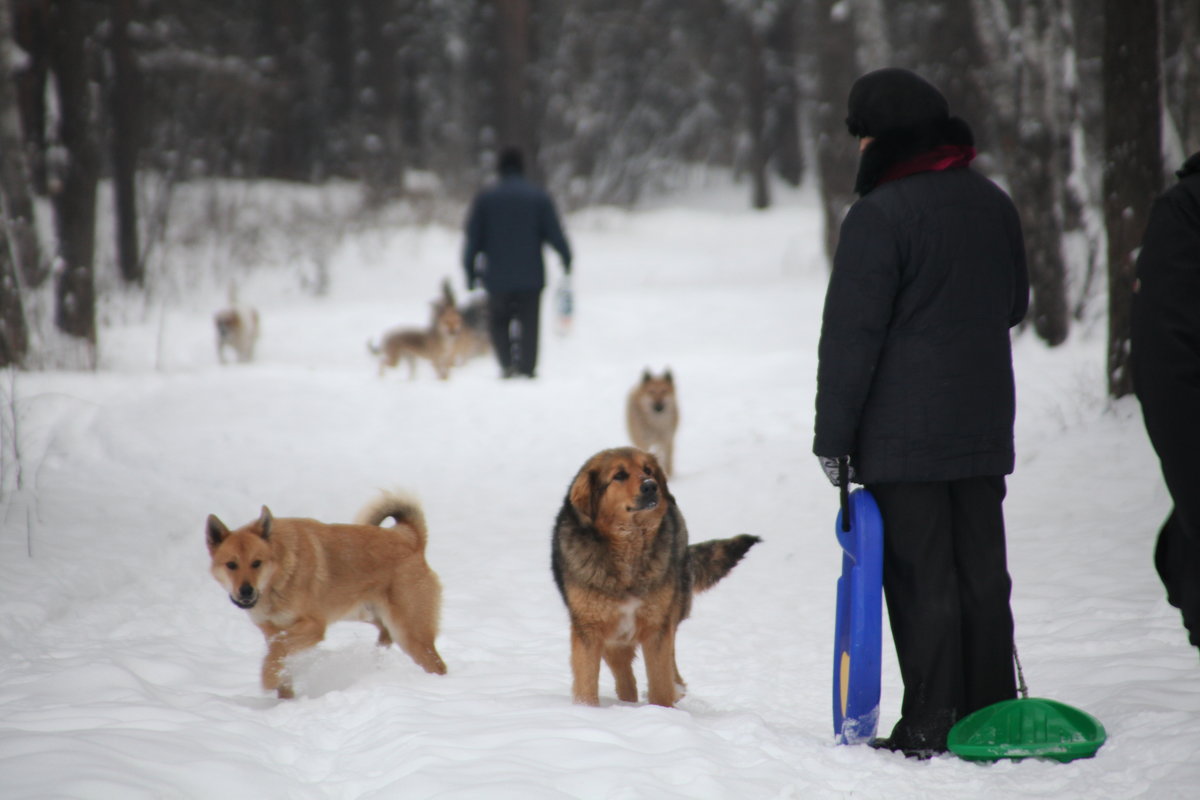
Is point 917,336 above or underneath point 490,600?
above

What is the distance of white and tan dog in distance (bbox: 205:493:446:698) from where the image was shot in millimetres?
4242

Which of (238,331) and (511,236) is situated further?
(238,331)

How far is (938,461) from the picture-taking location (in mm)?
3281

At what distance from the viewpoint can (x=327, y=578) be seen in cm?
450

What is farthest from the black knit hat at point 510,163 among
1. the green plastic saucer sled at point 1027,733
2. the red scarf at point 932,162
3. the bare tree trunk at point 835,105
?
the green plastic saucer sled at point 1027,733

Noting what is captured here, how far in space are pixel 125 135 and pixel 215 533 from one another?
17.2m

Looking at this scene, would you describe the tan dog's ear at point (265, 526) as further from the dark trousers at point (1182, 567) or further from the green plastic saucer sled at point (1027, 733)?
the dark trousers at point (1182, 567)

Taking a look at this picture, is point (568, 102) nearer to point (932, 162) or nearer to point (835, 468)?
point (932, 162)

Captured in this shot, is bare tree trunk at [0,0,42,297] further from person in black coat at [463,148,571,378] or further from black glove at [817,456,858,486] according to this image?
black glove at [817,456,858,486]

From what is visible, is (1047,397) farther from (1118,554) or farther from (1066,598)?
(1066,598)

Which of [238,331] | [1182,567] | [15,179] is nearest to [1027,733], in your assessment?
[1182,567]

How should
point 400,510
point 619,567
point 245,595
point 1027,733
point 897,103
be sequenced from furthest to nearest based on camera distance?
→ point 400,510, point 245,595, point 619,567, point 897,103, point 1027,733

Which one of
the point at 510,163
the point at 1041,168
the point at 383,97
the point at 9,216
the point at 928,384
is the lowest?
the point at 928,384

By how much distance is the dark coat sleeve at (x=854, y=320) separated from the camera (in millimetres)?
3246
